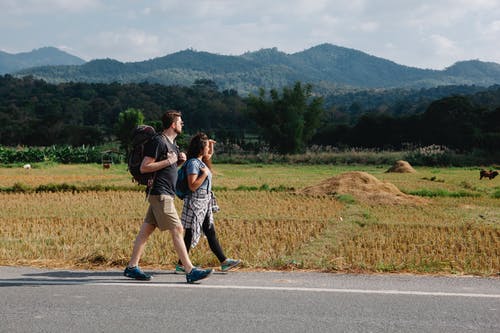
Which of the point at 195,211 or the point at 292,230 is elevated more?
the point at 195,211

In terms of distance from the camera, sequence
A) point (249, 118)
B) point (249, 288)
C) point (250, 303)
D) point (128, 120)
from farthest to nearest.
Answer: point (249, 118)
point (128, 120)
point (249, 288)
point (250, 303)

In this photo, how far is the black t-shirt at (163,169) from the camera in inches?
274

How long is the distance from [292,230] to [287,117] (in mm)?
51556

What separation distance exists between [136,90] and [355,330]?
122 m

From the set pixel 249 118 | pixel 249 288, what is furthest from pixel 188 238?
pixel 249 118

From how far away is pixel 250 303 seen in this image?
235 inches

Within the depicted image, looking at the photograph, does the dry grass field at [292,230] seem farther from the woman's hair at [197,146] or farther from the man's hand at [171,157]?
the man's hand at [171,157]

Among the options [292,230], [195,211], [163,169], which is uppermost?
[163,169]

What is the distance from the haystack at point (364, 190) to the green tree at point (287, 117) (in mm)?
38221

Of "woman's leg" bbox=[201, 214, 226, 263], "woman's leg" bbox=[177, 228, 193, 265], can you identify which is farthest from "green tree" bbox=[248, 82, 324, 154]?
"woman's leg" bbox=[177, 228, 193, 265]

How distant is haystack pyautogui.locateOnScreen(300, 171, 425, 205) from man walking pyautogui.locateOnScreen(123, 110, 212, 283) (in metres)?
13.9

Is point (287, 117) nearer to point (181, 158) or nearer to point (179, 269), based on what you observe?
point (179, 269)

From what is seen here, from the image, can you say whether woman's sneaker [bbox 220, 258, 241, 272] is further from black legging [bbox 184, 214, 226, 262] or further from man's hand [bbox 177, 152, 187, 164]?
man's hand [bbox 177, 152, 187, 164]

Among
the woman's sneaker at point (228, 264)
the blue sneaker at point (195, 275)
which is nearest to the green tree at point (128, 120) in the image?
the woman's sneaker at point (228, 264)
